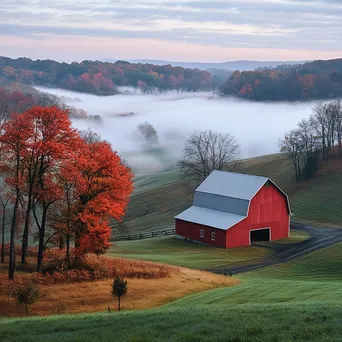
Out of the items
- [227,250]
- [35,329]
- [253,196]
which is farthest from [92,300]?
[253,196]

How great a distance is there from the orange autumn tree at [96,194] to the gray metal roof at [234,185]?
822 inches

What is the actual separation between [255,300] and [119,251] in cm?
2506

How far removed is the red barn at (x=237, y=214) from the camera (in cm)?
5638

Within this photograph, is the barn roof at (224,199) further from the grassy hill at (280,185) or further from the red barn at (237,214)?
the grassy hill at (280,185)

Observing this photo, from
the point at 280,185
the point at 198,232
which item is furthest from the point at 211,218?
the point at 280,185

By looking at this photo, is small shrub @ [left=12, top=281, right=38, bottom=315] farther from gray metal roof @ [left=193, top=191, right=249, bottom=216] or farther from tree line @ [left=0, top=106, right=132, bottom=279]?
gray metal roof @ [left=193, top=191, right=249, bottom=216]

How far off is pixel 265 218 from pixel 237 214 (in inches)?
120

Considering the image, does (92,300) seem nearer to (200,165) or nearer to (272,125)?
(200,165)

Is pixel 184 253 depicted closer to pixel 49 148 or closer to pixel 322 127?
pixel 49 148

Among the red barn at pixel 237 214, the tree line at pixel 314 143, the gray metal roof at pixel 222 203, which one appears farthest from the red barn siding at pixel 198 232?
the tree line at pixel 314 143

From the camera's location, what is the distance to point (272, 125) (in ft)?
642

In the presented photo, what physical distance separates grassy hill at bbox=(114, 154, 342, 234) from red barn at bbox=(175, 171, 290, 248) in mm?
9831

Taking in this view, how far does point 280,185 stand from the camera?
85062 mm

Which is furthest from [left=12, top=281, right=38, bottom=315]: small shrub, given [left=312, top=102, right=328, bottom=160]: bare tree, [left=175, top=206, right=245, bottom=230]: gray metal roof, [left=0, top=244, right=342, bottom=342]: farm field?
[left=312, top=102, right=328, bottom=160]: bare tree
